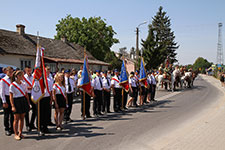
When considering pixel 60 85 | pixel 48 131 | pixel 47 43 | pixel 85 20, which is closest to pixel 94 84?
pixel 60 85

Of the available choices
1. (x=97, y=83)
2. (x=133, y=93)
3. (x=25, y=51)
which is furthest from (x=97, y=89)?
(x=25, y=51)

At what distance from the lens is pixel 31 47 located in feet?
82.0

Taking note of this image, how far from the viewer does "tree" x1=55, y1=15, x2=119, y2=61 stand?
43.4 metres

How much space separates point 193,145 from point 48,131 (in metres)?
4.15

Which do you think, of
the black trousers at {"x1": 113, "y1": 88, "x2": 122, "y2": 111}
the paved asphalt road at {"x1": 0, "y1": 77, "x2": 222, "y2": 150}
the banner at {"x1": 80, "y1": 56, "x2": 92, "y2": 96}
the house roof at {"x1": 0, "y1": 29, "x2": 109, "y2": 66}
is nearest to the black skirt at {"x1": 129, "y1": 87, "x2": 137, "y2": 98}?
the black trousers at {"x1": 113, "y1": 88, "x2": 122, "y2": 111}

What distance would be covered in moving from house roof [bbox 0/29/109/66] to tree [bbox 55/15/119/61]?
7.96m

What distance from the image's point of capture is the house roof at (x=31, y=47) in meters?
21.8

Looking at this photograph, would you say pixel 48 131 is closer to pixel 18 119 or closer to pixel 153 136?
pixel 18 119

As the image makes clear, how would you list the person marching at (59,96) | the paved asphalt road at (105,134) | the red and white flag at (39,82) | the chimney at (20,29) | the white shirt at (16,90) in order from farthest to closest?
the chimney at (20,29), the person marching at (59,96), the red and white flag at (39,82), the white shirt at (16,90), the paved asphalt road at (105,134)

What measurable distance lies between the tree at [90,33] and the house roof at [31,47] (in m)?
7.96

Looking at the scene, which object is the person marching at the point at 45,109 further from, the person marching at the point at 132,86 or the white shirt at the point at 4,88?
the person marching at the point at 132,86

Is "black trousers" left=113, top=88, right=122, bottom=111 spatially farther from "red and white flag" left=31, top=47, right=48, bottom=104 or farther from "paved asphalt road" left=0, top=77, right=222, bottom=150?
"red and white flag" left=31, top=47, right=48, bottom=104

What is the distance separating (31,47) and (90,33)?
19675 millimetres

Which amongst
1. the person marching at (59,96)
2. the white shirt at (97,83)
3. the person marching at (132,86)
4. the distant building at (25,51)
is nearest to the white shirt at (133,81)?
the person marching at (132,86)
